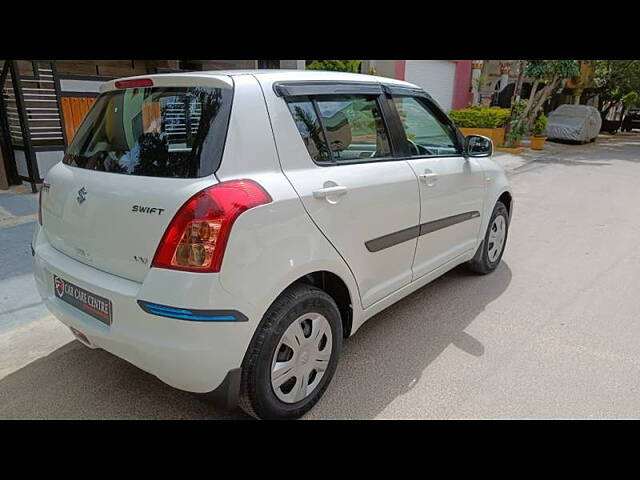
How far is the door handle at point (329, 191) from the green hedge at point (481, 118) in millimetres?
13037

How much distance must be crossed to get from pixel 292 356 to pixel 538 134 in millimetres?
15224

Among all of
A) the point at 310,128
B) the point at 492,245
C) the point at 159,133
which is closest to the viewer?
the point at 159,133

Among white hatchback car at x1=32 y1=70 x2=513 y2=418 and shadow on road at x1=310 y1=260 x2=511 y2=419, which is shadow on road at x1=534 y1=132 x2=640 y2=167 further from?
white hatchback car at x1=32 y1=70 x2=513 y2=418

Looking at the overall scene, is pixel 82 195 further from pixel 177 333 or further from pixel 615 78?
pixel 615 78

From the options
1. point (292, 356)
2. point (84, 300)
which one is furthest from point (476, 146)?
point (84, 300)

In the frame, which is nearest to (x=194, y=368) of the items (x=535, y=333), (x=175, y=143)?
(x=175, y=143)

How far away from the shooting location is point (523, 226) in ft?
19.4

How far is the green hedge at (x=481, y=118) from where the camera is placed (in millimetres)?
14117

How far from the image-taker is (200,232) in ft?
6.01

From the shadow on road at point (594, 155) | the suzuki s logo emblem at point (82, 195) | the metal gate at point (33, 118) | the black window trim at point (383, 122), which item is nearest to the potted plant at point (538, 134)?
the shadow on road at point (594, 155)

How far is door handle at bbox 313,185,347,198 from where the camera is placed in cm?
223

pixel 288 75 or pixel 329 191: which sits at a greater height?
pixel 288 75

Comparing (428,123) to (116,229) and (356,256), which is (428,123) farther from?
(116,229)

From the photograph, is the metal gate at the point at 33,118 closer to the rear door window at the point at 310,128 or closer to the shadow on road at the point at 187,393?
the shadow on road at the point at 187,393
